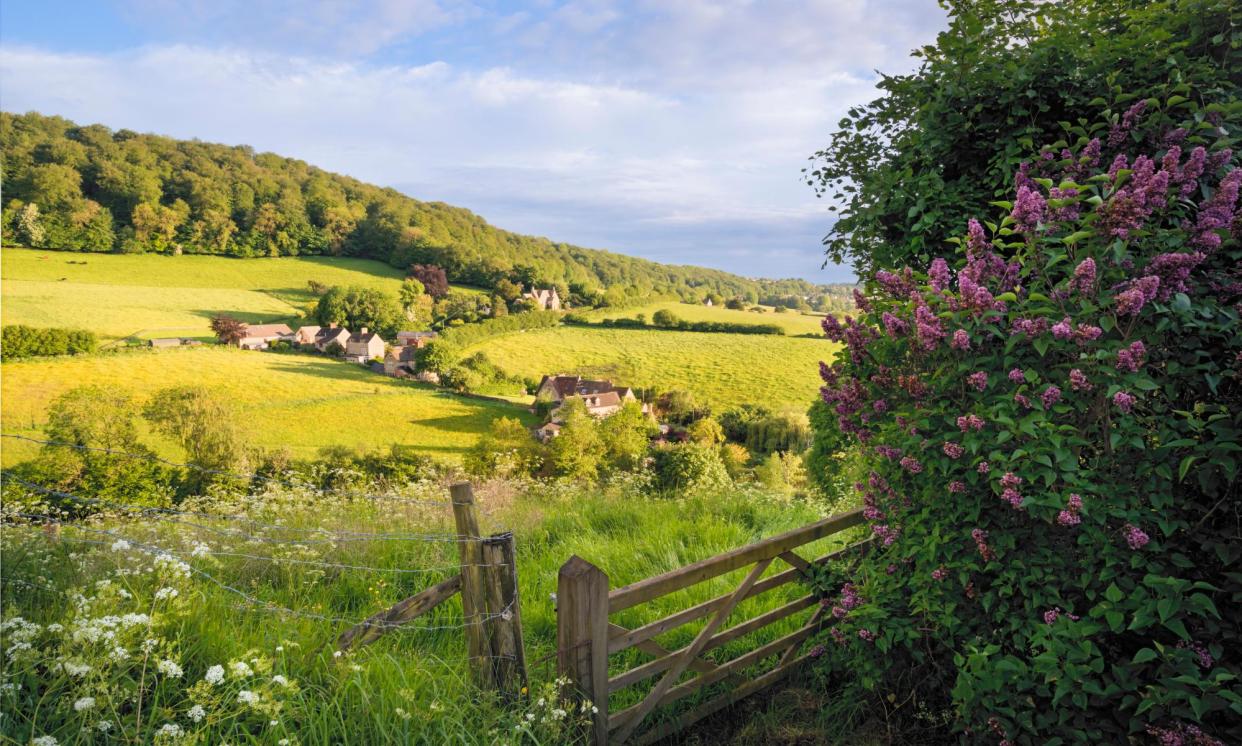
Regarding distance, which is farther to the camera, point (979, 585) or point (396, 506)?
point (396, 506)

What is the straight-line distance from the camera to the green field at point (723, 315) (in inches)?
1013

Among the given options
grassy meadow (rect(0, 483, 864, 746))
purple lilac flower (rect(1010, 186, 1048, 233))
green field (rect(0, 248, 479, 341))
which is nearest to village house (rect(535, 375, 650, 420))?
green field (rect(0, 248, 479, 341))

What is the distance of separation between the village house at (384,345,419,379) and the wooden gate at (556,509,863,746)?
53.9 ft

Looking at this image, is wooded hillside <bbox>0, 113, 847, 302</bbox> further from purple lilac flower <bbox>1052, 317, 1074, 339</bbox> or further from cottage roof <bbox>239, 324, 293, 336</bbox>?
purple lilac flower <bbox>1052, 317, 1074, 339</bbox>

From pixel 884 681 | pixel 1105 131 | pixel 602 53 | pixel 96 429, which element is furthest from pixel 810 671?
pixel 96 429

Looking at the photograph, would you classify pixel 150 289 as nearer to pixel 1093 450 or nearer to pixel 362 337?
pixel 362 337

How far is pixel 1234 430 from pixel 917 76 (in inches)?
98.1

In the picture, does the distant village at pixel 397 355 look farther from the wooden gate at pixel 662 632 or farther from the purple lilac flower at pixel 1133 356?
the purple lilac flower at pixel 1133 356

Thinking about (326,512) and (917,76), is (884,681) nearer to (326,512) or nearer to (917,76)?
(917,76)

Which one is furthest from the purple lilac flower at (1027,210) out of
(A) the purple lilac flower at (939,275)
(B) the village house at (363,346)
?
(B) the village house at (363,346)

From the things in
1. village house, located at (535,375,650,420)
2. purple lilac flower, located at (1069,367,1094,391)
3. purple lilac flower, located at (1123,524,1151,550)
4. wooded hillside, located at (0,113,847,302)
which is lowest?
village house, located at (535,375,650,420)

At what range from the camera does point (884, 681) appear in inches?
125

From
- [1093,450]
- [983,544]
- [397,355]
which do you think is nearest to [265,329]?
[397,355]

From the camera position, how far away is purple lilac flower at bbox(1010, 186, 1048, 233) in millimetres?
2229
